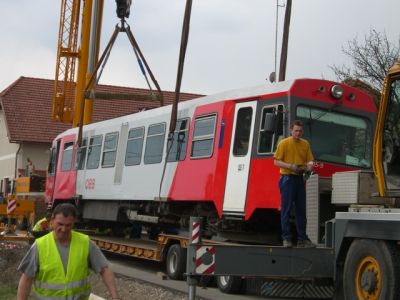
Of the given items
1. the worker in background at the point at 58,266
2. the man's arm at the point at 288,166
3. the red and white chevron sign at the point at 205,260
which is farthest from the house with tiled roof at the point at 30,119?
the worker in background at the point at 58,266

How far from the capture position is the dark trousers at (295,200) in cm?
1030

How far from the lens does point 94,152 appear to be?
62.8 feet

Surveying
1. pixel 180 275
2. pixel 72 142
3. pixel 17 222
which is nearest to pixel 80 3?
pixel 72 142

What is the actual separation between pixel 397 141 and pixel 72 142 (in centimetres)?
1367

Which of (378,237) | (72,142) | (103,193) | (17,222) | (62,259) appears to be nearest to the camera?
(62,259)

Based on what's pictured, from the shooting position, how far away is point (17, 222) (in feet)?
96.2

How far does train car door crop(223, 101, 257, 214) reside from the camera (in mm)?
12367

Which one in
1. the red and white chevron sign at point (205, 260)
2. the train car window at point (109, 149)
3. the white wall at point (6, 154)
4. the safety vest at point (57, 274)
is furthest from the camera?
the white wall at point (6, 154)

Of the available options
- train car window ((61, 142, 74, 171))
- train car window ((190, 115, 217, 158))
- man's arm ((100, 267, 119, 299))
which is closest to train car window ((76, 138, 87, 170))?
train car window ((61, 142, 74, 171))

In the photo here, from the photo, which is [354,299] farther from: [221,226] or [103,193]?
[103,193]

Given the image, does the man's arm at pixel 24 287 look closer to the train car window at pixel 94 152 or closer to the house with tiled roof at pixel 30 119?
the train car window at pixel 94 152

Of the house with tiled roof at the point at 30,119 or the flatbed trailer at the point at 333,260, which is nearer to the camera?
the flatbed trailer at the point at 333,260

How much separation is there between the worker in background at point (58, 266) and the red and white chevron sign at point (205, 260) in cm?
409

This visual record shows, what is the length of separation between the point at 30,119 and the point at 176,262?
3220 centimetres
